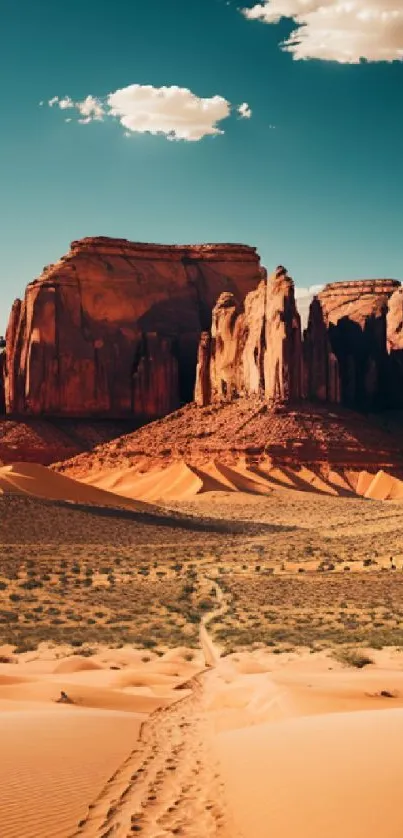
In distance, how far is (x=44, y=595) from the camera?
31484 mm

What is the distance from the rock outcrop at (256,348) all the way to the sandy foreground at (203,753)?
79971mm

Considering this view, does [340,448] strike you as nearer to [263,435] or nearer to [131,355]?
[263,435]

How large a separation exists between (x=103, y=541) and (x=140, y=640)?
3055cm

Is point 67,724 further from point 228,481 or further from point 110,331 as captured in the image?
point 110,331

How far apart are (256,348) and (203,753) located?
298ft

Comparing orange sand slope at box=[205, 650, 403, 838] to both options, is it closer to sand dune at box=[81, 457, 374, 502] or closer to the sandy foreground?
the sandy foreground

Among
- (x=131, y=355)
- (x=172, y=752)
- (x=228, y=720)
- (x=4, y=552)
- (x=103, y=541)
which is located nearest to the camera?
(x=172, y=752)

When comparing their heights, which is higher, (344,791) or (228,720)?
(344,791)

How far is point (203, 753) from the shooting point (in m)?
11.4

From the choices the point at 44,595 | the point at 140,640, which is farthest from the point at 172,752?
the point at 44,595

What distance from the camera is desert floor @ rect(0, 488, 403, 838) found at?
8.58 metres

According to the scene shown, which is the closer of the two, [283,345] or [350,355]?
[283,345]

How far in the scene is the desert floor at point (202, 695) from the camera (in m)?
8.58

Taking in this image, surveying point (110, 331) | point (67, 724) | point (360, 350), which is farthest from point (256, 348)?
point (67, 724)
